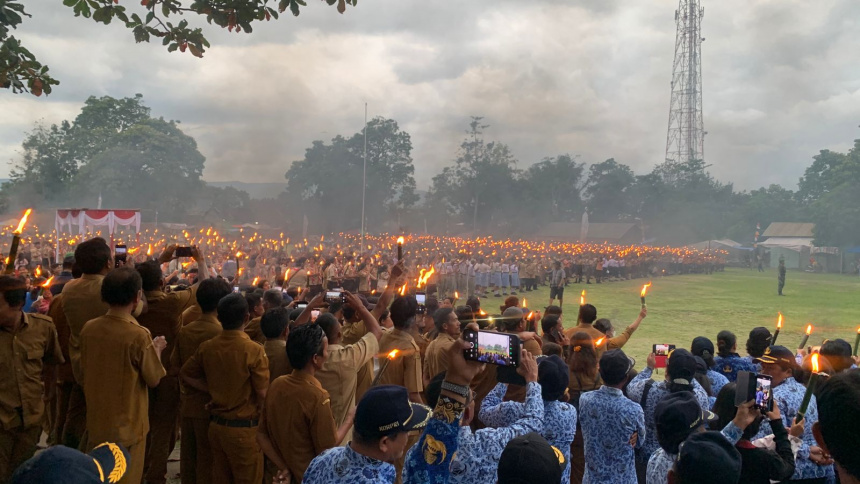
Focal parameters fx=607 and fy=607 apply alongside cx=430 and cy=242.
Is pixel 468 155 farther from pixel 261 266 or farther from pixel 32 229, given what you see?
pixel 261 266

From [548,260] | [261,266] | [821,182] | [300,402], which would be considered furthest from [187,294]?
[821,182]

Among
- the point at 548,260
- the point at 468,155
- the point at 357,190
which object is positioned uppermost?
the point at 468,155

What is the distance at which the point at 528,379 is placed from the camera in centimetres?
354

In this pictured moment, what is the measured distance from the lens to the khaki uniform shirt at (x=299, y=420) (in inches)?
152

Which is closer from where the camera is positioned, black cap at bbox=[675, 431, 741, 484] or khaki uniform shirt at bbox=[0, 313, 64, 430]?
black cap at bbox=[675, 431, 741, 484]

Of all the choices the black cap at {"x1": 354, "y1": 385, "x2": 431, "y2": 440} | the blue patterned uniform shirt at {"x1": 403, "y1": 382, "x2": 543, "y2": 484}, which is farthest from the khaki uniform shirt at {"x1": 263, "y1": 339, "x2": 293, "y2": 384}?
the black cap at {"x1": 354, "y1": 385, "x2": 431, "y2": 440}

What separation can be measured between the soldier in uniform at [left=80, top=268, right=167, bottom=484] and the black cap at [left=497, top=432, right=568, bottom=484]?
9.50ft

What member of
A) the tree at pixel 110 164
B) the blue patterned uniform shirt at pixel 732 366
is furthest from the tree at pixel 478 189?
the blue patterned uniform shirt at pixel 732 366

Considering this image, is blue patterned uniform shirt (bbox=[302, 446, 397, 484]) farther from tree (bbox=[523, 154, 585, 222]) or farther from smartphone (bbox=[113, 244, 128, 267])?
tree (bbox=[523, 154, 585, 222])

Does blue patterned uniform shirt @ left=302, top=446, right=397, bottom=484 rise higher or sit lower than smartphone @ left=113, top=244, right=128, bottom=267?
lower

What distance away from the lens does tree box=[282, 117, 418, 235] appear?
62.2 metres

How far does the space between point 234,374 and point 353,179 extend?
58.5 metres

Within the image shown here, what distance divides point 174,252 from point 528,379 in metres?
4.27

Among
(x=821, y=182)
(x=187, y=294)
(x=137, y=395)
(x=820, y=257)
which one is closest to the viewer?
(x=137, y=395)
